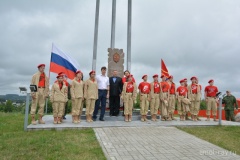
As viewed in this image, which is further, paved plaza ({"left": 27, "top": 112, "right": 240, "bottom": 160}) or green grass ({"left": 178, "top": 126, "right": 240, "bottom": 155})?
green grass ({"left": 178, "top": 126, "right": 240, "bottom": 155})

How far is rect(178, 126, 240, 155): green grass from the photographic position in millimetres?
6147

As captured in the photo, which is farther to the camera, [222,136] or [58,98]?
[58,98]

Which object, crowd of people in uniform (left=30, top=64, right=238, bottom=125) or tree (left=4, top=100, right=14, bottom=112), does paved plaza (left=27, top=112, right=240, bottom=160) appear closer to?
crowd of people in uniform (left=30, top=64, right=238, bottom=125)

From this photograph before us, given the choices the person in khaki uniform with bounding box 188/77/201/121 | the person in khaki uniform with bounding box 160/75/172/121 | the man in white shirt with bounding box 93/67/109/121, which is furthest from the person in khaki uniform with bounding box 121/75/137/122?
the person in khaki uniform with bounding box 188/77/201/121

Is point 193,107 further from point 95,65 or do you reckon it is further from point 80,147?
point 80,147

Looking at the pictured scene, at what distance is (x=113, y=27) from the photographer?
13023 millimetres

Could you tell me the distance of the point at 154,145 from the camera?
5.82 m

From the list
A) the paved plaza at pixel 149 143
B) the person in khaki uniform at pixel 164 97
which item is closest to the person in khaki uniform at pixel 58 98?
the paved plaza at pixel 149 143

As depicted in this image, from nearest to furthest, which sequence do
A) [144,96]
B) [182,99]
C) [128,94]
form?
[128,94], [144,96], [182,99]

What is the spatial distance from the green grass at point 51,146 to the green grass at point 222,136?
306 cm

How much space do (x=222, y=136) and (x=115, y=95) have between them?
13.6ft

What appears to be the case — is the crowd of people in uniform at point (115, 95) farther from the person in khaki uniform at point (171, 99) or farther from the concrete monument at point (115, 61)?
the concrete monument at point (115, 61)

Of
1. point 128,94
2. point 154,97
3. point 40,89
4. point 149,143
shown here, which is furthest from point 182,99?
point 40,89

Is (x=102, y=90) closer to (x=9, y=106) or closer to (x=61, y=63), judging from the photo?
(x=61, y=63)
